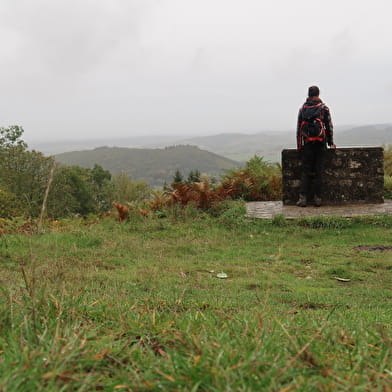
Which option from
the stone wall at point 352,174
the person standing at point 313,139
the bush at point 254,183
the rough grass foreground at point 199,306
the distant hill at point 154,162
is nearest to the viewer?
the rough grass foreground at point 199,306

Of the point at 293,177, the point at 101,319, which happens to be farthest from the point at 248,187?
the point at 101,319

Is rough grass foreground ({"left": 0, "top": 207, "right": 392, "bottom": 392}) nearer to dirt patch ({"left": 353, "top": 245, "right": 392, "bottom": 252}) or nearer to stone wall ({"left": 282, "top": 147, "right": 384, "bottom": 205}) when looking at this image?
dirt patch ({"left": 353, "top": 245, "right": 392, "bottom": 252})

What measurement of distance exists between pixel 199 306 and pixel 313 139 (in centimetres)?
711

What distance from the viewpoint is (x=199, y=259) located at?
23.1 feet

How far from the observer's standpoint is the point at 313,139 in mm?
10102

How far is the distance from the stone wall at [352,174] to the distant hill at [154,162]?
147 m

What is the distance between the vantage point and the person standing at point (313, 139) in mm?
9984

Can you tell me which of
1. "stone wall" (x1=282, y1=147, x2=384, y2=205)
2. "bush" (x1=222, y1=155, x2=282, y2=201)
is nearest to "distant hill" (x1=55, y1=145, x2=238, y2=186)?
"bush" (x1=222, y1=155, x2=282, y2=201)

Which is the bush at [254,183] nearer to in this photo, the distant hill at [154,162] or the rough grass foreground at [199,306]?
the rough grass foreground at [199,306]

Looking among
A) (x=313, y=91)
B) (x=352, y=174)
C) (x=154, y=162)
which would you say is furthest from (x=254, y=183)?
(x=154, y=162)

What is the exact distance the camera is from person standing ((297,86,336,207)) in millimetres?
9984

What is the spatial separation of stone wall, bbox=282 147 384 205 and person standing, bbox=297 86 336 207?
279mm

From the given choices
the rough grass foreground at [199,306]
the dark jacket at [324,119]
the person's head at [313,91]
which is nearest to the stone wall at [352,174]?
the dark jacket at [324,119]

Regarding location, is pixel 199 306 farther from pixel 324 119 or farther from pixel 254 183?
pixel 254 183
